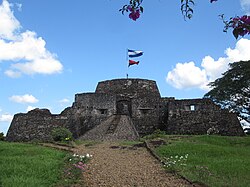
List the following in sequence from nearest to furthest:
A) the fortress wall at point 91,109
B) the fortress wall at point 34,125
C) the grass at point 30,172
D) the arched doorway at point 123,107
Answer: the grass at point 30,172 → the fortress wall at point 34,125 → the fortress wall at point 91,109 → the arched doorway at point 123,107

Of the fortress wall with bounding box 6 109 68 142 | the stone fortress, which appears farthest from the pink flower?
the fortress wall with bounding box 6 109 68 142

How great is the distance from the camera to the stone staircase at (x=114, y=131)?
1648 cm

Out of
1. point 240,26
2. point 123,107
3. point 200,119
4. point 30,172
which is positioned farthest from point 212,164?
point 123,107

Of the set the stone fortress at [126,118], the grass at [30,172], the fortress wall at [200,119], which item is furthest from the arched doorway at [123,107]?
the grass at [30,172]

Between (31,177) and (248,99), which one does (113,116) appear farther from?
(31,177)

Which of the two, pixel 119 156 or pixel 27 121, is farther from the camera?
pixel 27 121

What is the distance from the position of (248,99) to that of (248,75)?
1.94 m

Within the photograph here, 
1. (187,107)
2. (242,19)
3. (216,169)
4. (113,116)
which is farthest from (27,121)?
(242,19)

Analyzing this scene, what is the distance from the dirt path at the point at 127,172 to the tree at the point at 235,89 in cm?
1302

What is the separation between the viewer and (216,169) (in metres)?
7.84

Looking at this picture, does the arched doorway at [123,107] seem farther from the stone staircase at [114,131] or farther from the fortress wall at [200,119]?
the fortress wall at [200,119]

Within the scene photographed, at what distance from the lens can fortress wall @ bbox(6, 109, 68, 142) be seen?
19.3 metres

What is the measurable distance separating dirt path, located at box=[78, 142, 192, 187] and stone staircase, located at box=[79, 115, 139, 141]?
517cm

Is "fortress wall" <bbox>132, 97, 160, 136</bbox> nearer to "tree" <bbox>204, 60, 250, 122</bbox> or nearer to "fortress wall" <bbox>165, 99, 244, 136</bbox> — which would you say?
"fortress wall" <bbox>165, 99, 244, 136</bbox>
